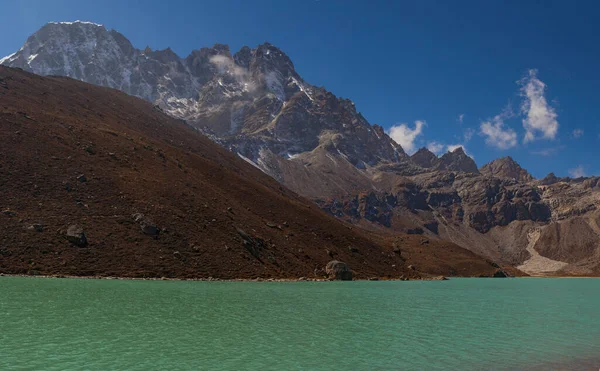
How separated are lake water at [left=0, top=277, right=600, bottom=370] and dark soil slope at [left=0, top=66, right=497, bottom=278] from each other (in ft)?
65.4

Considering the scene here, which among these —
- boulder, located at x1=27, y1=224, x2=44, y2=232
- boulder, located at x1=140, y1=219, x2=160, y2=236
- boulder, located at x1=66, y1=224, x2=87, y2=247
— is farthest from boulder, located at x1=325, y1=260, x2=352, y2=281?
boulder, located at x1=27, y1=224, x2=44, y2=232

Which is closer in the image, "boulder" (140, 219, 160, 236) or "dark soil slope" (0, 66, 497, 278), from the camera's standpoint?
"dark soil slope" (0, 66, 497, 278)

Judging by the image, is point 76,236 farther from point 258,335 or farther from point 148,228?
point 258,335

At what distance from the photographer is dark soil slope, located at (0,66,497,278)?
70812mm

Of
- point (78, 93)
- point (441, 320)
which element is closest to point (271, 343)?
point (441, 320)

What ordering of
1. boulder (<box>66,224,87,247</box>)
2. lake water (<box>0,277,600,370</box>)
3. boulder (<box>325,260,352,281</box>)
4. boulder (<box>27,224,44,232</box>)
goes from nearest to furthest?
lake water (<box>0,277,600,370</box>) → boulder (<box>27,224,44,232</box>) → boulder (<box>66,224,87,247</box>) → boulder (<box>325,260,352,281</box>)

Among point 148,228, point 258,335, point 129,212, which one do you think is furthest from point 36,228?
point 258,335

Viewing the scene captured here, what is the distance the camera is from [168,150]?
12594cm

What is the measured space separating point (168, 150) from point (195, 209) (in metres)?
38.8

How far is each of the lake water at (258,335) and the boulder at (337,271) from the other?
4833 centimetres

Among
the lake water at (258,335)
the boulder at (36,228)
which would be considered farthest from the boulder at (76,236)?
the lake water at (258,335)

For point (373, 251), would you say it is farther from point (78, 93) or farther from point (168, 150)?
point (78, 93)

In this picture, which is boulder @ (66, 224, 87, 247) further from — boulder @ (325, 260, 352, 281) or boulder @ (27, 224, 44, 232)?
boulder @ (325, 260, 352, 281)

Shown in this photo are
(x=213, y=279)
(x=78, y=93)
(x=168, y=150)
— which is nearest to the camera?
(x=213, y=279)
